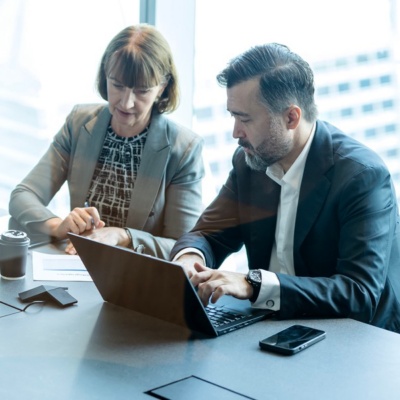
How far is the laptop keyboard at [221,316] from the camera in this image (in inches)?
71.1

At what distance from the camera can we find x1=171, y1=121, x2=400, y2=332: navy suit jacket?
1.94 m

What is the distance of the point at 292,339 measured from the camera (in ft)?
5.55

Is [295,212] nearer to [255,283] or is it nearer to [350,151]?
[350,151]

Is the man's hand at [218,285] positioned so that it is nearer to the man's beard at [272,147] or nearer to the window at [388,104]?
the man's beard at [272,147]

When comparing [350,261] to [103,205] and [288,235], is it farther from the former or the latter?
[103,205]

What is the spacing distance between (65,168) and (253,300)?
1452mm

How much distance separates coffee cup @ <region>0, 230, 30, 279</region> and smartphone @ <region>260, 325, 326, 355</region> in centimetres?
84

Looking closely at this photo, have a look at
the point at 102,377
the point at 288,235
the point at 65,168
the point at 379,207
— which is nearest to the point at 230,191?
the point at 288,235

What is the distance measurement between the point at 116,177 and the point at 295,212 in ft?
3.18

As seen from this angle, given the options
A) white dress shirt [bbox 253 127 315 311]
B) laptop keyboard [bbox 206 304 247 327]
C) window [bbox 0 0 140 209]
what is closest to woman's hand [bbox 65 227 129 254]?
white dress shirt [bbox 253 127 315 311]

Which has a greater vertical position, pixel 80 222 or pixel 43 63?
pixel 43 63

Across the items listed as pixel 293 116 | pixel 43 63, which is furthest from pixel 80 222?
pixel 43 63

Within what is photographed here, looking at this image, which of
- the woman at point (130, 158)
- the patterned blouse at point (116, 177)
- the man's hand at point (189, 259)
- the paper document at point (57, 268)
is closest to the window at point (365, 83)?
the woman at point (130, 158)

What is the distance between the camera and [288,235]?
2.34 meters
